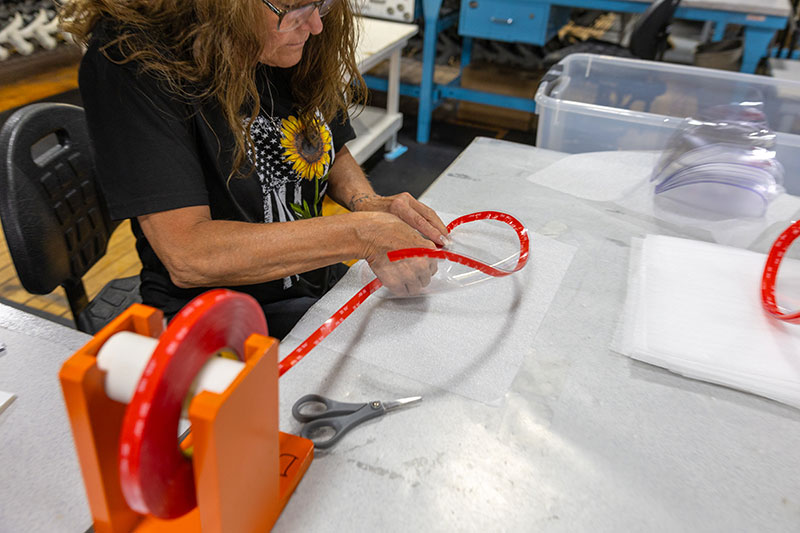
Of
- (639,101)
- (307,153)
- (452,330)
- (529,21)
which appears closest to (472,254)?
(452,330)

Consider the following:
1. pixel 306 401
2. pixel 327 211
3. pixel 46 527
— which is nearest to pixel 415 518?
pixel 306 401

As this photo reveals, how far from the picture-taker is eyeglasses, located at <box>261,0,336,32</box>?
746 millimetres

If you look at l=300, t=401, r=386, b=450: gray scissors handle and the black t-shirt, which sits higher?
the black t-shirt

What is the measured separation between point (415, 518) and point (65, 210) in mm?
757

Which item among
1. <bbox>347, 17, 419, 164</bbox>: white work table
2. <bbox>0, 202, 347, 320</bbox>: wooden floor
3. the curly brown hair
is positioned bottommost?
<bbox>0, 202, 347, 320</bbox>: wooden floor

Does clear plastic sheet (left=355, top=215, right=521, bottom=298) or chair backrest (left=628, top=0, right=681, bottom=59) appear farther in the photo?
chair backrest (left=628, top=0, right=681, bottom=59)

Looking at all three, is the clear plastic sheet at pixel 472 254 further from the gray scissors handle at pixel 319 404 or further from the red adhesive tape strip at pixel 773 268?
the red adhesive tape strip at pixel 773 268

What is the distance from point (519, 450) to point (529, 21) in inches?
103

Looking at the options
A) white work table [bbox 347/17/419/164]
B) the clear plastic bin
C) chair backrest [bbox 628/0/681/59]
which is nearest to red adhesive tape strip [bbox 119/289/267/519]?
the clear plastic bin

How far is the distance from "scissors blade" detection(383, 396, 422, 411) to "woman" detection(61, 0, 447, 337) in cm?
21

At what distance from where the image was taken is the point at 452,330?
756 millimetres

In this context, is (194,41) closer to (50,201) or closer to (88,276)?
(50,201)

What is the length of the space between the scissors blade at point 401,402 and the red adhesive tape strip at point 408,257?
12 centimetres

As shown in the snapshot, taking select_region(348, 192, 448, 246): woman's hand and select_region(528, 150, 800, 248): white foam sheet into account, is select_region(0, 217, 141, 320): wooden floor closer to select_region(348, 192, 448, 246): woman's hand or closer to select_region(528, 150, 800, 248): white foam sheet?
select_region(348, 192, 448, 246): woman's hand
